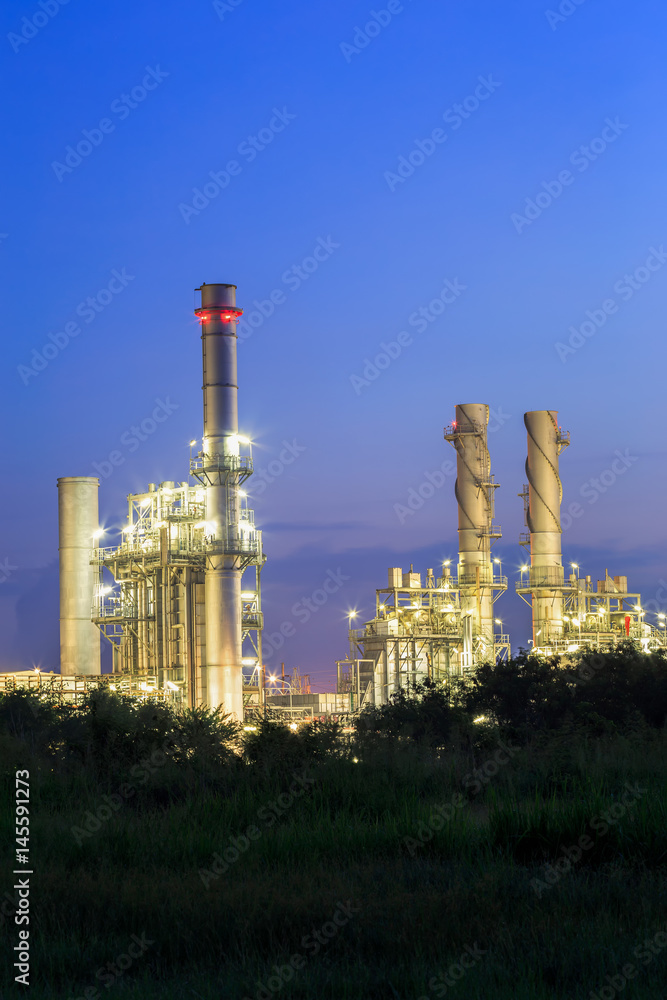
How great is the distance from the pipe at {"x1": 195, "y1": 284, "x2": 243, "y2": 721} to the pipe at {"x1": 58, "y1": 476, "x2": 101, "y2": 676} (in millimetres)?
10119

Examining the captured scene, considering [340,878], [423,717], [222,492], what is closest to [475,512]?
[222,492]

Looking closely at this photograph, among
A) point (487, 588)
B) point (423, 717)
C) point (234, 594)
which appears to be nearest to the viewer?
point (423, 717)

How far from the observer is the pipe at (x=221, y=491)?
60.1 m

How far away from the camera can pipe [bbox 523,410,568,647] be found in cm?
7694

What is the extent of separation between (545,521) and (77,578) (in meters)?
30.4

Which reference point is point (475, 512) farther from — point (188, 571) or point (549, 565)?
point (188, 571)

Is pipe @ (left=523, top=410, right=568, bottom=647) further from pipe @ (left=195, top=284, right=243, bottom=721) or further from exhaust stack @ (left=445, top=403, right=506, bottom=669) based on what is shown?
pipe @ (left=195, top=284, right=243, bottom=721)

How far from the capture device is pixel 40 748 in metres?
19.2

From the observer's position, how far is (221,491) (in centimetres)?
6178

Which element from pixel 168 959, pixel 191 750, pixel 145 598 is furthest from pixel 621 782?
pixel 145 598

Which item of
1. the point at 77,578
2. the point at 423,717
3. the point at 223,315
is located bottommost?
the point at 423,717

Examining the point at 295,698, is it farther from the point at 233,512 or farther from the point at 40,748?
the point at 40,748

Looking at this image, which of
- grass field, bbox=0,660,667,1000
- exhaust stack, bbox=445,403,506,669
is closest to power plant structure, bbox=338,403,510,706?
exhaust stack, bbox=445,403,506,669

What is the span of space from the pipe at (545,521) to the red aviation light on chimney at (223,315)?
2506 centimetres
